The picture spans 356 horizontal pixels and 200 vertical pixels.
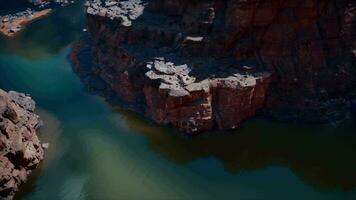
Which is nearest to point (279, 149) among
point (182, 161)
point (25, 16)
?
point (182, 161)

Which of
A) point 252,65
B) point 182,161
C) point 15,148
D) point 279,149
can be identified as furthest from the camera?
point 252,65

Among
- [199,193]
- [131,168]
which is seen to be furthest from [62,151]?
[199,193]

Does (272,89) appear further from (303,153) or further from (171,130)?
(171,130)

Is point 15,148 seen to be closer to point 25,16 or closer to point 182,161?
point 182,161

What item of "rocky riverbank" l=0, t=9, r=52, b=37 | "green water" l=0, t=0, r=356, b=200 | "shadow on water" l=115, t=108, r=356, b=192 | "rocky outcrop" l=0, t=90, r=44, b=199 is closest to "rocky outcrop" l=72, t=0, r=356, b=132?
"shadow on water" l=115, t=108, r=356, b=192

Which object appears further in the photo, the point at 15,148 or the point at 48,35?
the point at 48,35

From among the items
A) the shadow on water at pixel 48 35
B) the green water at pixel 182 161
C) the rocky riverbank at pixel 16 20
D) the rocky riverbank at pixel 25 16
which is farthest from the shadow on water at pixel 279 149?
the rocky riverbank at pixel 25 16

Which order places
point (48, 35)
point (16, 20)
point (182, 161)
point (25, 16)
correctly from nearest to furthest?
point (182, 161) < point (48, 35) < point (16, 20) < point (25, 16)

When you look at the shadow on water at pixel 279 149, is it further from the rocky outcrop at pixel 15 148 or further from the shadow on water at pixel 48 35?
the shadow on water at pixel 48 35
